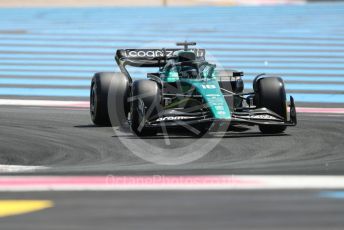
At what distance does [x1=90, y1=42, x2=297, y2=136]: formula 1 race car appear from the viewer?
10.5m

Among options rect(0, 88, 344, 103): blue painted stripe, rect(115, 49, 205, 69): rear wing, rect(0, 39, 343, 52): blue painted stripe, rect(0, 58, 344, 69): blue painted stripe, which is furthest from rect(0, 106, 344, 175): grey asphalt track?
rect(0, 39, 343, 52): blue painted stripe

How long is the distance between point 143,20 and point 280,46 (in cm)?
606

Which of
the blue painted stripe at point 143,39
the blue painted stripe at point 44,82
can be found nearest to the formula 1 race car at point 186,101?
the blue painted stripe at point 44,82

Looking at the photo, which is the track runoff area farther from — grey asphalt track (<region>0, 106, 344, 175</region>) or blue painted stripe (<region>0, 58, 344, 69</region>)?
grey asphalt track (<region>0, 106, 344, 175</region>)

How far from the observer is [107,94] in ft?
38.0

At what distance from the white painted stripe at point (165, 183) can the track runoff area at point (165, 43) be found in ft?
3.15

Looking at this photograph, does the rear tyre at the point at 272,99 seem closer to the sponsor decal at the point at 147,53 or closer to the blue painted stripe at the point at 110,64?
the sponsor decal at the point at 147,53

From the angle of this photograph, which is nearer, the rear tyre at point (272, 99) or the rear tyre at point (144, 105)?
the rear tyre at point (144, 105)

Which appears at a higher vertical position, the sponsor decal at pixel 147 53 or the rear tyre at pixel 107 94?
the sponsor decal at pixel 147 53
